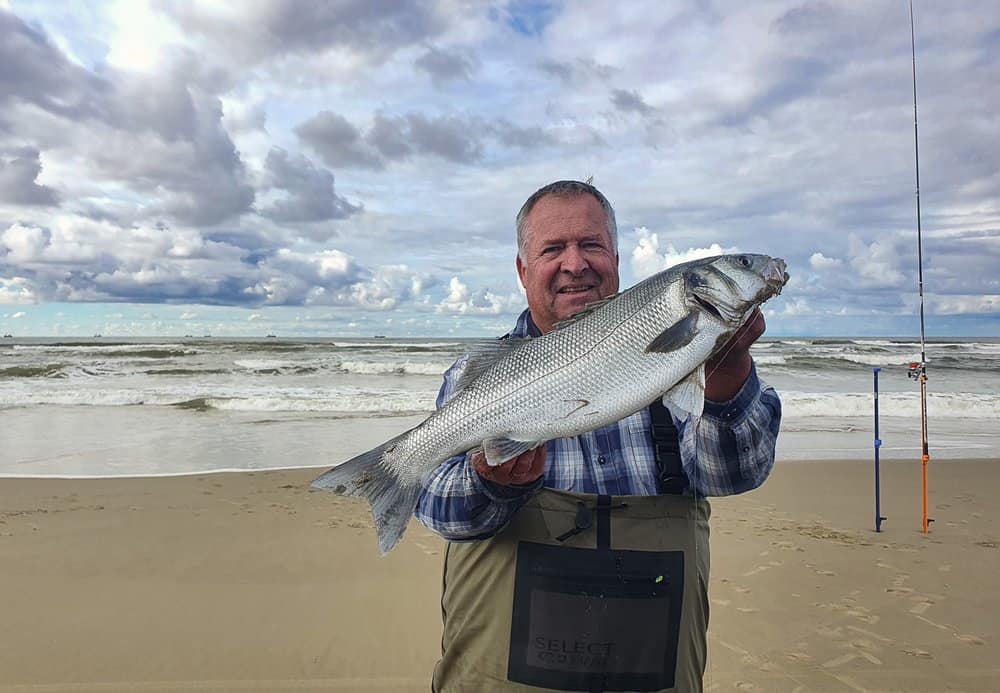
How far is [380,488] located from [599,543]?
817 millimetres

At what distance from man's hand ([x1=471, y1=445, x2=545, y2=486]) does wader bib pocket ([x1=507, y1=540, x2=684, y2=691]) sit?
1.13 feet

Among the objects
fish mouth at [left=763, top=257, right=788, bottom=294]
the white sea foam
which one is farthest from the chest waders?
the white sea foam

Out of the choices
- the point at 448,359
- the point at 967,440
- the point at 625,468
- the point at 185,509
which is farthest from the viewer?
the point at 448,359

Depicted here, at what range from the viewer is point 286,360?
35219mm

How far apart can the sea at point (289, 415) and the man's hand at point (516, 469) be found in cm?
577

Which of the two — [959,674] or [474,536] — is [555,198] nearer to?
[474,536]

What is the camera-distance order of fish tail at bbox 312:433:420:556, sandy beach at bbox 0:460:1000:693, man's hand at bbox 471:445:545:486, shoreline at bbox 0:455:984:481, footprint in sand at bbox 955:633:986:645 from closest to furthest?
1. man's hand at bbox 471:445:545:486
2. fish tail at bbox 312:433:420:556
3. sandy beach at bbox 0:460:1000:693
4. footprint in sand at bbox 955:633:986:645
5. shoreline at bbox 0:455:984:481

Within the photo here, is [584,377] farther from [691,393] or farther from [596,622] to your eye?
[596,622]

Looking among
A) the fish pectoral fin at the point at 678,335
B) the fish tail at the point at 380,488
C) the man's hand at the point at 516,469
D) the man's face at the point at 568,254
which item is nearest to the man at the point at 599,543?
the man's hand at the point at 516,469

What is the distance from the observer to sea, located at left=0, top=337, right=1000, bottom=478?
36.0 feet

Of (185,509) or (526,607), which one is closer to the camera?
(526,607)

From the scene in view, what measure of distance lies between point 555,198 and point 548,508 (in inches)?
53.7

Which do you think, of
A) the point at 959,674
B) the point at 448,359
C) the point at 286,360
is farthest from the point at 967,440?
the point at 286,360

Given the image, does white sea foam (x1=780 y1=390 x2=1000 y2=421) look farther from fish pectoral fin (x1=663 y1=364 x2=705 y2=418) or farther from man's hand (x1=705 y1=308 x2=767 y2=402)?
fish pectoral fin (x1=663 y1=364 x2=705 y2=418)
